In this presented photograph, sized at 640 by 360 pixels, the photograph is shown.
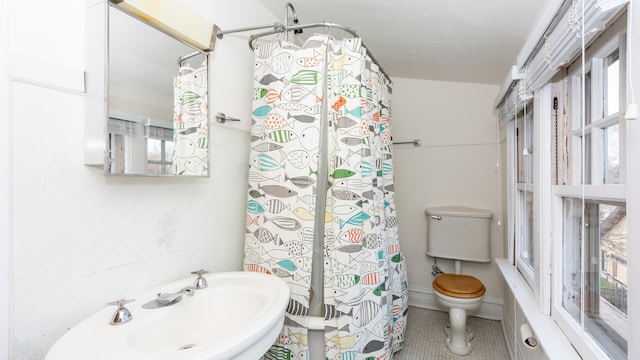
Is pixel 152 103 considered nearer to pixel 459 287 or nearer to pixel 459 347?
pixel 459 287

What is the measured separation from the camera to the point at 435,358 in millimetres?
1972

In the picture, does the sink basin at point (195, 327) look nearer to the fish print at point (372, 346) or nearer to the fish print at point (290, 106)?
the fish print at point (372, 346)

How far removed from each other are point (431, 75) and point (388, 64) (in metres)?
0.42

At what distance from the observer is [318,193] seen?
58.8 inches

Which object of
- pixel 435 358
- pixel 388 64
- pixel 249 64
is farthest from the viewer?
pixel 388 64

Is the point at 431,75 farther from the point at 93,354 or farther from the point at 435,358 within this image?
the point at 93,354

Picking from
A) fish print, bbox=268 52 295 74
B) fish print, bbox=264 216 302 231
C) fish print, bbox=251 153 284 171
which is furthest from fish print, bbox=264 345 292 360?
fish print, bbox=268 52 295 74

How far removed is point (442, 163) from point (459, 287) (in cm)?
108

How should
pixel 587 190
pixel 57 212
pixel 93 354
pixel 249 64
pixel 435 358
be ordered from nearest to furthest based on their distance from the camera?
pixel 93 354, pixel 57 212, pixel 587 190, pixel 249 64, pixel 435 358

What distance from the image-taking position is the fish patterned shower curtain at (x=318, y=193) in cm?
139

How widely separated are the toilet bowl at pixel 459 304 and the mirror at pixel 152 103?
1.78m

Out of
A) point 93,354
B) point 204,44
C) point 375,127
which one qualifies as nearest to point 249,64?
point 204,44

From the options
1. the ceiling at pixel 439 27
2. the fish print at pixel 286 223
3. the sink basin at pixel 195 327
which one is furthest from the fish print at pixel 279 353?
the ceiling at pixel 439 27

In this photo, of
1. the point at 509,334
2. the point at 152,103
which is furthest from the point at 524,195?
the point at 152,103
